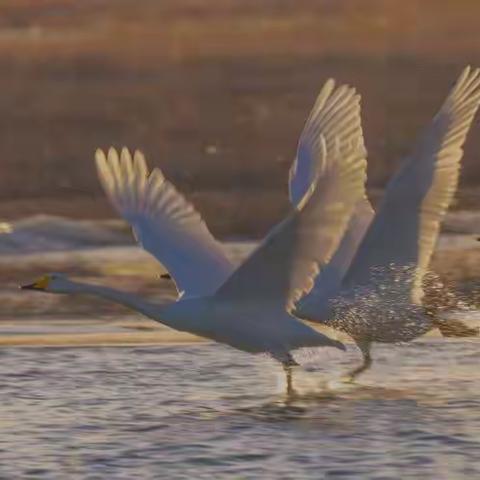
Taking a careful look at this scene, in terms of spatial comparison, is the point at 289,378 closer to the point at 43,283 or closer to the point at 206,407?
the point at 206,407

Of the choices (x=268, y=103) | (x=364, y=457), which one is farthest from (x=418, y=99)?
(x=364, y=457)

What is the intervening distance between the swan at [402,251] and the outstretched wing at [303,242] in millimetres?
543

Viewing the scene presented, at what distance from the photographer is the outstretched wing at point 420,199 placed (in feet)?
52.6

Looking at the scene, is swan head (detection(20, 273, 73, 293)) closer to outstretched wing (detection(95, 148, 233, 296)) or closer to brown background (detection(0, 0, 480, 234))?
outstretched wing (detection(95, 148, 233, 296))

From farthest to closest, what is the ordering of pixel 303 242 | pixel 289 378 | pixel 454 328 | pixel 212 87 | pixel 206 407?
1. pixel 212 87
2. pixel 454 328
3. pixel 289 378
4. pixel 206 407
5. pixel 303 242

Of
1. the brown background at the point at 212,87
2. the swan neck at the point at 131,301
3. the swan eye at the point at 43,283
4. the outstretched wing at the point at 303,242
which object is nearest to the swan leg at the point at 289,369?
the outstretched wing at the point at 303,242

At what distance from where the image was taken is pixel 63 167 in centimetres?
3017

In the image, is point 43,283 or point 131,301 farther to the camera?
point 43,283

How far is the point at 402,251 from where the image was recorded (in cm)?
1638

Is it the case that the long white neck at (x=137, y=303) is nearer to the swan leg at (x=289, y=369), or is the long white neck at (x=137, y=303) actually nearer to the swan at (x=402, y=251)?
the swan leg at (x=289, y=369)

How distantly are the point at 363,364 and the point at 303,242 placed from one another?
2.67 meters

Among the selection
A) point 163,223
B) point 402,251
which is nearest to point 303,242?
point 402,251

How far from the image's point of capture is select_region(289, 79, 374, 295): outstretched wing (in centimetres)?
1648

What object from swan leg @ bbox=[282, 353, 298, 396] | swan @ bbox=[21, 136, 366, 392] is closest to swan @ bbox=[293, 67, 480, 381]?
swan @ bbox=[21, 136, 366, 392]
